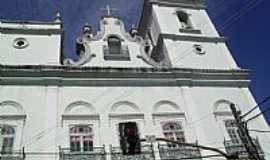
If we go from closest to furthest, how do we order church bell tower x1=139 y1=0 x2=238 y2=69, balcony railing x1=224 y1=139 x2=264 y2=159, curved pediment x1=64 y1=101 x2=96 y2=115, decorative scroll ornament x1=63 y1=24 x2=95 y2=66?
1. balcony railing x1=224 y1=139 x2=264 y2=159
2. curved pediment x1=64 y1=101 x2=96 y2=115
3. decorative scroll ornament x1=63 y1=24 x2=95 y2=66
4. church bell tower x1=139 y1=0 x2=238 y2=69

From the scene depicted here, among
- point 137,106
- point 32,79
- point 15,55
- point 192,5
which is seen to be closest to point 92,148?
point 137,106

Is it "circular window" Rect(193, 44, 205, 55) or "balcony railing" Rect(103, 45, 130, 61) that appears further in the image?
"circular window" Rect(193, 44, 205, 55)

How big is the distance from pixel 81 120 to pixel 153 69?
522 centimetres

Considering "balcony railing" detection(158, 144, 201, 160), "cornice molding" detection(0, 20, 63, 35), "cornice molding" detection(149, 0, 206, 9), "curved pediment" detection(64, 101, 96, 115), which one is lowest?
"balcony railing" detection(158, 144, 201, 160)

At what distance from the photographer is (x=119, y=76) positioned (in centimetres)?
1927

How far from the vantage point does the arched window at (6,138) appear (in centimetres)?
1556

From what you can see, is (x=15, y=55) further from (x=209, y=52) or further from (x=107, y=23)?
(x=209, y=52)

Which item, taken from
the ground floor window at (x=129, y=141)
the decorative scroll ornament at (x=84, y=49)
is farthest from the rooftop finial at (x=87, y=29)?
the ground floor window at (x=129, y=141)

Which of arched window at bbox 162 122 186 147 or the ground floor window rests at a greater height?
arched window at bbox 162 122 186 147

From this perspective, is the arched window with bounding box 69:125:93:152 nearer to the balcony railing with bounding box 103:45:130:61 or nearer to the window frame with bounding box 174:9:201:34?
the balcony railing with bounding box 103:45:130:61

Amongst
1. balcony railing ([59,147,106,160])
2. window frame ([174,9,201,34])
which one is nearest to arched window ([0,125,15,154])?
balcony railing ([59,147,106,160])

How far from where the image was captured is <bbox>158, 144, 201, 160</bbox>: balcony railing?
53.8ft

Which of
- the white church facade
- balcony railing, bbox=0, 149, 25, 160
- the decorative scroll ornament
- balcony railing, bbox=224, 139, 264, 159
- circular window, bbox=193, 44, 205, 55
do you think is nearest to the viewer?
balcony railing, bbox=0, 149, 25, 160

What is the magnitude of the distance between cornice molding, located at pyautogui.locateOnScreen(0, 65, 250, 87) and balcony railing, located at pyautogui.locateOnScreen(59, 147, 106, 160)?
4.08 m
